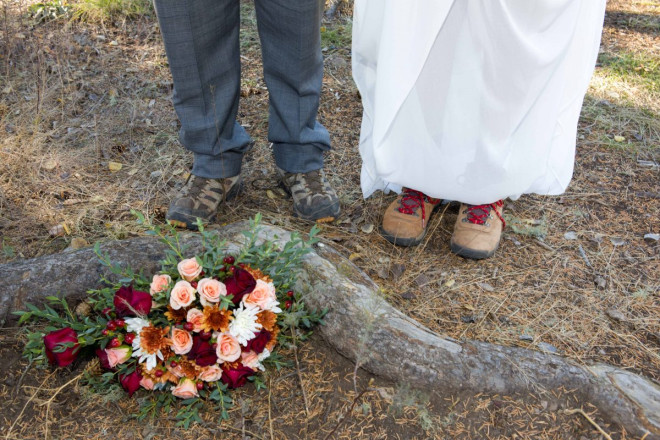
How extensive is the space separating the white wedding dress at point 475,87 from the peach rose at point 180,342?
0.99 meters

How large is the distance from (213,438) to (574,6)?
69.0 inches

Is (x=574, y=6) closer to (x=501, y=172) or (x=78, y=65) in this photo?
(x=501, y=172)

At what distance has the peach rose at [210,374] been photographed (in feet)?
4.65

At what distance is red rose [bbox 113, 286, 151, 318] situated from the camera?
1.40m

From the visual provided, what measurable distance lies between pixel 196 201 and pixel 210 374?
1010 millimetres

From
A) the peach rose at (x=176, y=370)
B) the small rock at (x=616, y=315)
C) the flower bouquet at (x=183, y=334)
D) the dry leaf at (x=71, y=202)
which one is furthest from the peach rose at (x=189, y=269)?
the small rock at (x=616, y=315)

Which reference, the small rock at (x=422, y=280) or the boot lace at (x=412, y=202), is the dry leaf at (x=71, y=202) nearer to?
the boot lace at (x=412, y=202)

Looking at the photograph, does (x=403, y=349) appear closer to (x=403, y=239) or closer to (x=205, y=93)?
(x=403, y=239)

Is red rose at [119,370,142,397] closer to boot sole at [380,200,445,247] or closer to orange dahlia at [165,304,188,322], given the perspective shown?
orange dahlia at [165,304,188,322]

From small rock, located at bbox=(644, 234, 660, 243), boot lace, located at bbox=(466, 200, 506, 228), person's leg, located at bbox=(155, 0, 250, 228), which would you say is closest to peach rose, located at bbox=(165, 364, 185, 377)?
person's leg, located at bbox=(155, 0, 250, 228)

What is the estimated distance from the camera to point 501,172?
6.39ft

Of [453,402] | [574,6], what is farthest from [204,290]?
[574,6]

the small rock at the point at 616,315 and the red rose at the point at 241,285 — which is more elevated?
the red rose at the point at 241,285

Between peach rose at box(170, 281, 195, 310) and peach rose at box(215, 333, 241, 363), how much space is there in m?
0.13
